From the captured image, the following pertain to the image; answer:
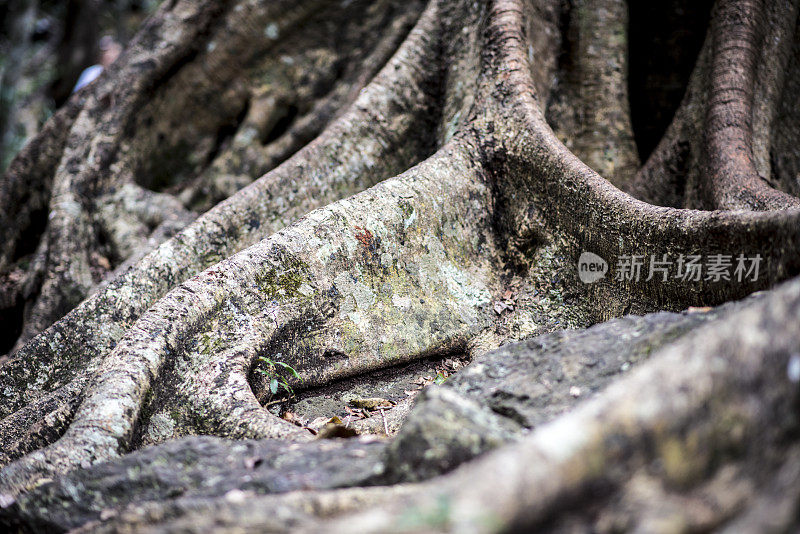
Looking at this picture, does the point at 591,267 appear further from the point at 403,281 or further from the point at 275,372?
the point at 275,372

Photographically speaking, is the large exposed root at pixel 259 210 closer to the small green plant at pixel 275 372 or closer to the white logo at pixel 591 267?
the small green plant at pixel 275 372

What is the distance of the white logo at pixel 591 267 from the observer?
3.03m

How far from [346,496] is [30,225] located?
558 centimetres

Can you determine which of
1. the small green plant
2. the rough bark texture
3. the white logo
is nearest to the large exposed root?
the rough bark texture

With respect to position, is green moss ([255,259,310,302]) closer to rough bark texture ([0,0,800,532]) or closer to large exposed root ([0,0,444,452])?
rough bark texture ([0,0,800,532])

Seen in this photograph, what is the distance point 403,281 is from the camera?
3.23 m

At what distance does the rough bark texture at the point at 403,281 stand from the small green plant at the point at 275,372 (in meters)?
0.03

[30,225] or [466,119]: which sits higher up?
[466,119]

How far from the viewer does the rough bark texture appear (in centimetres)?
119

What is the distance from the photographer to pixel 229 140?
566cm

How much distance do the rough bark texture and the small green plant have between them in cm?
3

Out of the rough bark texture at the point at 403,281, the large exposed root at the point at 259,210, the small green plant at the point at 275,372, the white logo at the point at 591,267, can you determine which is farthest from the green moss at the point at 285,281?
the white logo at the point at 591,267

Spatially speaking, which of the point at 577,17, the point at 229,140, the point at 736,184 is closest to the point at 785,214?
the point at 736,184

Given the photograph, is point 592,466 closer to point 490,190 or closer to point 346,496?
point 346,496
